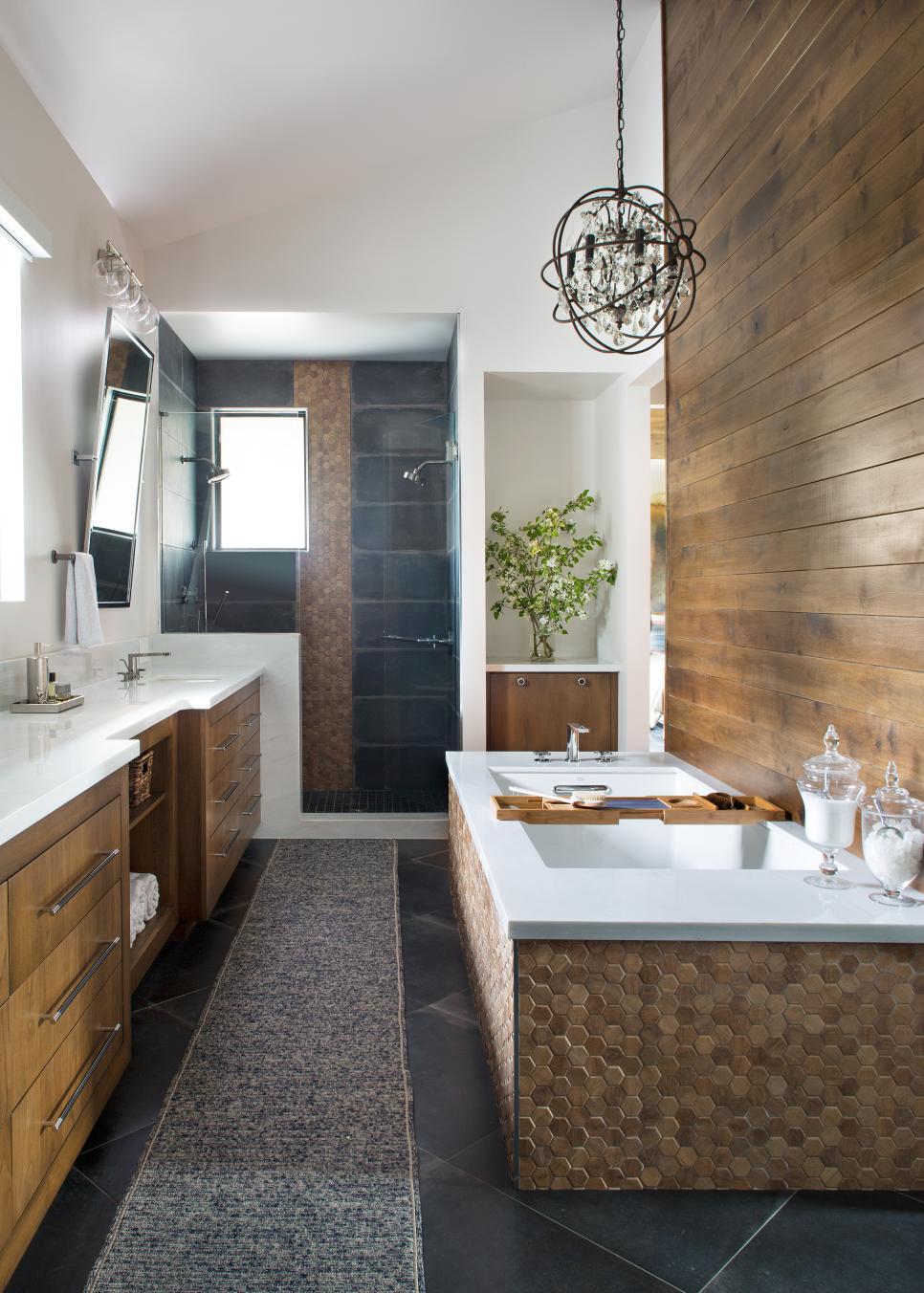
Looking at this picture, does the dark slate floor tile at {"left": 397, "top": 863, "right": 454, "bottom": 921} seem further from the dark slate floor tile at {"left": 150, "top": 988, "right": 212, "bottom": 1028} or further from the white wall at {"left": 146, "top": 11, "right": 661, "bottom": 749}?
the dark slate floor tile at {"left": 150, "top": 988, "right": 212, "bottom": 1028}

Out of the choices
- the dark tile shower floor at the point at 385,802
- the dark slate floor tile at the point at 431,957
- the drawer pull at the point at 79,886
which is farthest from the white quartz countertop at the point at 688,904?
the dark tile shower floor at the point at 385,802

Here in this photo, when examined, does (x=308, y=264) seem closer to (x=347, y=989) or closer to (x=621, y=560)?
(x=621, y=560)

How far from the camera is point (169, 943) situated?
2.96 meters

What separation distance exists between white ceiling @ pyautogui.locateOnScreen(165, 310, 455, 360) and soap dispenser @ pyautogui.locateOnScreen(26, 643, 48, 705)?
6.98 feet

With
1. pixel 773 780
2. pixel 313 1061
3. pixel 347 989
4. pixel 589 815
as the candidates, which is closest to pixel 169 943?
pixel 347 989

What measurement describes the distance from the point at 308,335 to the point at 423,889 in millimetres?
2822

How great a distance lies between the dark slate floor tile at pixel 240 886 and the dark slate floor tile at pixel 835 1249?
7.30 ft

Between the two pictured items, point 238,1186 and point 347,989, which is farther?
point 347,989

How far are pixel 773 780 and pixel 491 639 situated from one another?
2.54 metres

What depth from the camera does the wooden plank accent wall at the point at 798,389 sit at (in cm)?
173

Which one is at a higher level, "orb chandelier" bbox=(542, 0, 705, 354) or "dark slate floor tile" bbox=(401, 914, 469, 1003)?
"orb chandelier" bbox=(542, 0, 705, 354)

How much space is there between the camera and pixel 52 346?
9.63 feet

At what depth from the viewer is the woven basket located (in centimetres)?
261

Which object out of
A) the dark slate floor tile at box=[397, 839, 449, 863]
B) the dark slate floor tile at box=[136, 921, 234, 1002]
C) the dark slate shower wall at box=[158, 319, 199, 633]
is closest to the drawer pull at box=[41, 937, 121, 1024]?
the dark slate floor tile at box=[136, 921, 234, 1002]
